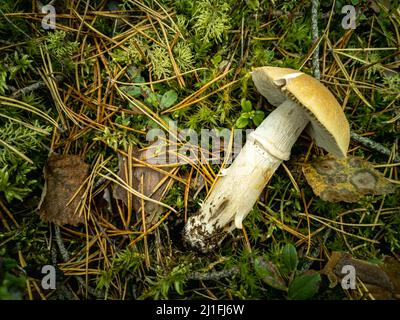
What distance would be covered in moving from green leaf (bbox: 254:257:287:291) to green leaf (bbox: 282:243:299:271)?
97 millimetres

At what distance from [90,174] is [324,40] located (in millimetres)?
2098

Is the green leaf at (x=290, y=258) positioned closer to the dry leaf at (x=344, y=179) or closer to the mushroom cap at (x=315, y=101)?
the dry leaf at (x=344, y=179)

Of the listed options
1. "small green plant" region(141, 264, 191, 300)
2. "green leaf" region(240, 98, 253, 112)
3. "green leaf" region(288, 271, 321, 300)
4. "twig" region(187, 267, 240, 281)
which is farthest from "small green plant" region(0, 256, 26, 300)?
"green leaf" region(240, 98, 253, 112)

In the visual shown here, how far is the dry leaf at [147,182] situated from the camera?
227 centimetres

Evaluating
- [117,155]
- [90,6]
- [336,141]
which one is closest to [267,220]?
[336,141]

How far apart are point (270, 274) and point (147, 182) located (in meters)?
Result: 1.08

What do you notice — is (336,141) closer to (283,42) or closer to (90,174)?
(283,42)

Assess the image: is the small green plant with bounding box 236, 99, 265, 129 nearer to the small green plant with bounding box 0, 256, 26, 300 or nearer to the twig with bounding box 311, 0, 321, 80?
the twig with bounding box 311, 0, 321, 80

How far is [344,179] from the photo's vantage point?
7.51ft

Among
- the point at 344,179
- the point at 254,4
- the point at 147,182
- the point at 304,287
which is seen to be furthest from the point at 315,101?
the point at 147,182

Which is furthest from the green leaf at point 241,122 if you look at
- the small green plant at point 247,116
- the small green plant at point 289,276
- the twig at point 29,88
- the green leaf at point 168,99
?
the twig at point 29,88

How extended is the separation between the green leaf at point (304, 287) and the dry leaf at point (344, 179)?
23.1 inches

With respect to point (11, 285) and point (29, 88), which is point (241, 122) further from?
Result: point (11, 285)
